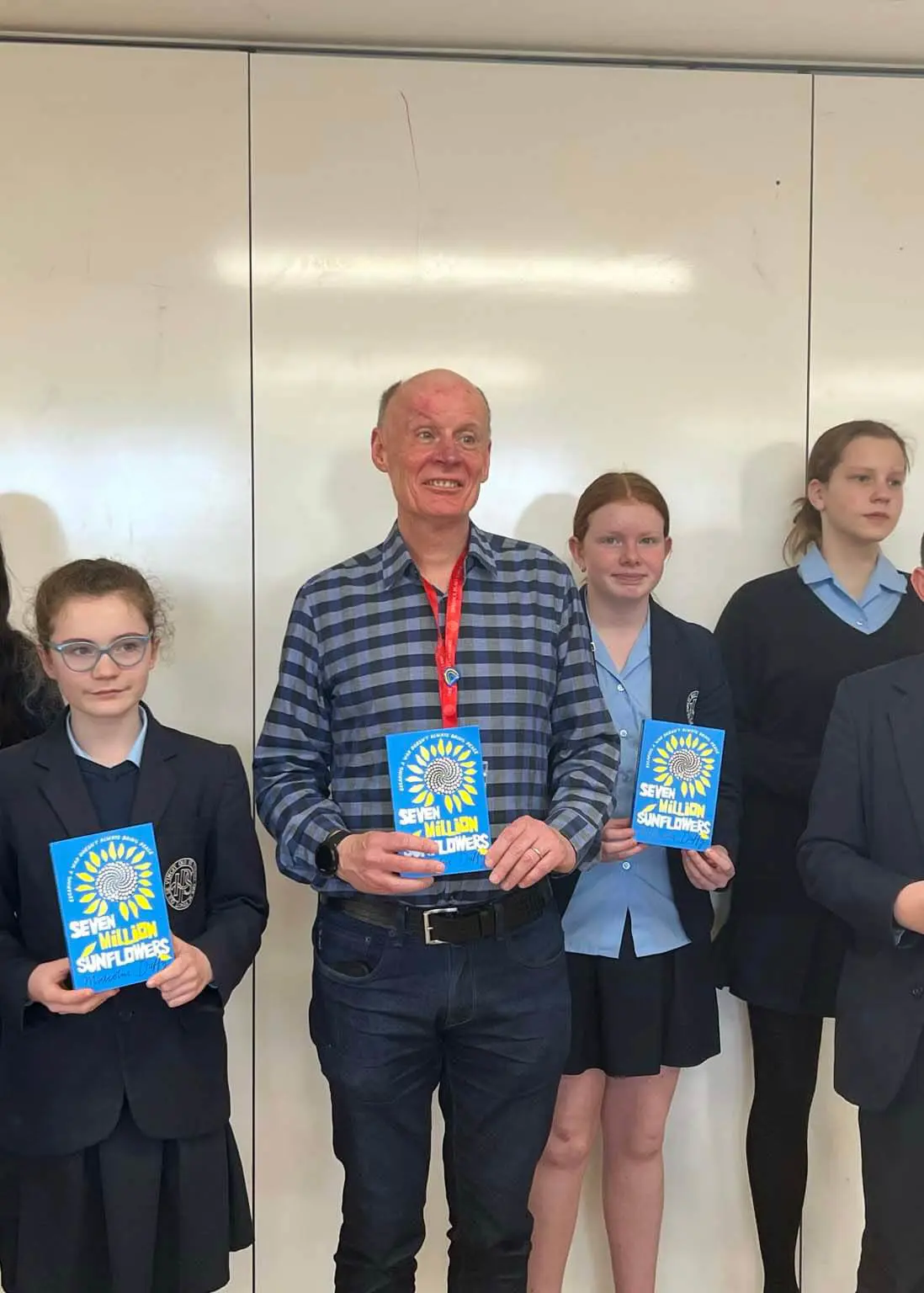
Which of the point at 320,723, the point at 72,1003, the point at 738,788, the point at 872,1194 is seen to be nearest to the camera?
the point at 72,1003

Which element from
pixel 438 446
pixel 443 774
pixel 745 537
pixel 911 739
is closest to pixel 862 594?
pixel 745 537

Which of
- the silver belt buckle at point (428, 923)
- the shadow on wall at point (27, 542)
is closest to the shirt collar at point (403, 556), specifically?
the silver belt buckle at point (428, 923)

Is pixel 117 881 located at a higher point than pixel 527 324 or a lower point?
lower

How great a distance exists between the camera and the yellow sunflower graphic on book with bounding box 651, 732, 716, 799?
75.4 inches

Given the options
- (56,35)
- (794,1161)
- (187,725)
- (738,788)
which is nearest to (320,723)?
(187,725)

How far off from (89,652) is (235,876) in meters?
0.44

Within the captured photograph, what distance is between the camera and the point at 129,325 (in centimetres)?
233

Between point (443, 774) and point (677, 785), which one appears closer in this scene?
point (443, 774)

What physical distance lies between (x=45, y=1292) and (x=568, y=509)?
71.7 inches

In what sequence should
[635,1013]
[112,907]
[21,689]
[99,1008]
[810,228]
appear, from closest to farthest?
[112,907]
[99,1008]
[21,689]
[635,1013]
[810,228]

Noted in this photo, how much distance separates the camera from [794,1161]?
2.21 meters

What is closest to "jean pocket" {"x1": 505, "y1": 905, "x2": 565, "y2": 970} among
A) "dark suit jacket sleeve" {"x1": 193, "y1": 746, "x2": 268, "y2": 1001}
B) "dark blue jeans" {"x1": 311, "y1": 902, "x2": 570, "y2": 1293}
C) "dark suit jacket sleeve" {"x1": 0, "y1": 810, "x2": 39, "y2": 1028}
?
"dark blue jeans" {"x1": 311, "y1": 902, "x2": 570, "y2": 1293}

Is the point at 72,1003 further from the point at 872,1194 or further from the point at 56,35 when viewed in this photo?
the point at 56,35

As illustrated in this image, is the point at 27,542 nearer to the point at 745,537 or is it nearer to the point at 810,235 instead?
the point at 745,537
